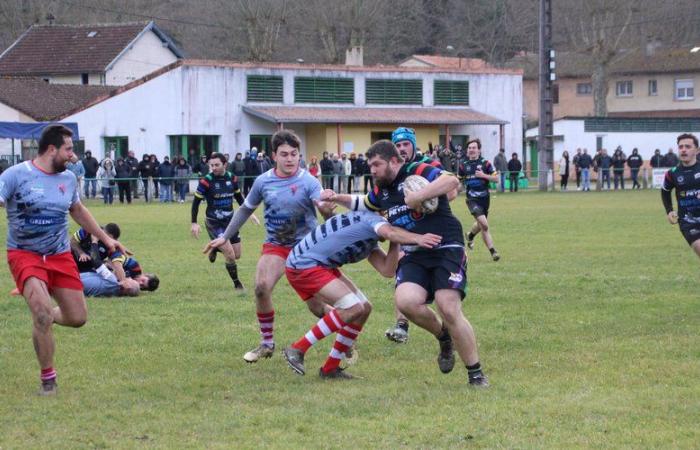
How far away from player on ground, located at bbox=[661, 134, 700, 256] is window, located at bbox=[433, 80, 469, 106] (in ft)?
150

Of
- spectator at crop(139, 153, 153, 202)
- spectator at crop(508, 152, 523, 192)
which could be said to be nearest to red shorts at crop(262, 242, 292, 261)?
spectator at crop(139, 153, 153, 202)

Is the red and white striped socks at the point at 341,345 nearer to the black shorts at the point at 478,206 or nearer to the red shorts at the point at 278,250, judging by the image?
the red shorts at the point at 278,250

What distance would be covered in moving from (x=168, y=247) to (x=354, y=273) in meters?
6.04

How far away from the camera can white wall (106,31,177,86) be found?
64.9m

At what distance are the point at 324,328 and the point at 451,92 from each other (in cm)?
5045

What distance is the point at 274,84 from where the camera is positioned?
2124 inches

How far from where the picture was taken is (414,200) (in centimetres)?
834

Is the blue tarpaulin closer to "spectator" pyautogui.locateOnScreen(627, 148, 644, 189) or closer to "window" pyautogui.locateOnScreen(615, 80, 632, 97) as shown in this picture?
"spectator" pyautogui.locateOnScreen(627, 148, 644, 189)

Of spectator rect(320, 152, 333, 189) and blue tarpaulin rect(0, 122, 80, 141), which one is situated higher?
blue tarpaulin rect(0, 122, 80, 141)

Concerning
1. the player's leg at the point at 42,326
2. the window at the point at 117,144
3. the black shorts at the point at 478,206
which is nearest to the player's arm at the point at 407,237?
the player's leg at the point at 42,326

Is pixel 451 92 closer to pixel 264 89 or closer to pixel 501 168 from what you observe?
pixel 264 89

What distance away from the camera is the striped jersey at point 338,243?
9125 millimetres

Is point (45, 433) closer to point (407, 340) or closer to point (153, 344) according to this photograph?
point (153, 344)

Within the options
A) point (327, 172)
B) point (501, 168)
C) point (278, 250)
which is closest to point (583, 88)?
point (501, 168)
